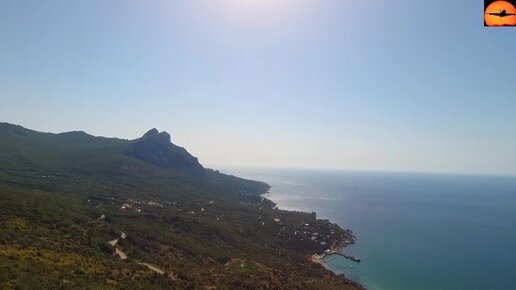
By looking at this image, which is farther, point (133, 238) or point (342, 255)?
point (342, 255)

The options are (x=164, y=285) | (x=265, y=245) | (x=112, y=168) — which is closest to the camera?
(x=164, y=285)

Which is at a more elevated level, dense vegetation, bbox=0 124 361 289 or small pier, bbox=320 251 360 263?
dense vegetation, bbox=0 124 361 289

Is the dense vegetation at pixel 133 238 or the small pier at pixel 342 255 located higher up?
the dense vegetation at pixel 133 238

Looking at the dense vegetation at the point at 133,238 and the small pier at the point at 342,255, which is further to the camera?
the small pier at the point at 342,255

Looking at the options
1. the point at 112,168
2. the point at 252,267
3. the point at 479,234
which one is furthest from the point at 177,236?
the point at 479,234

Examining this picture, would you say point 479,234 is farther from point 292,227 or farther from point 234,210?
point 234,210

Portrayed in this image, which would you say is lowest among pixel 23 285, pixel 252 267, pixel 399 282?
pixel 399 282

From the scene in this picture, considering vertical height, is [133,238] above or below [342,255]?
above

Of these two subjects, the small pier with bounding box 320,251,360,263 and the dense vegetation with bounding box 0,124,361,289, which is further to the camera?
the small pier with bounding box 320,251,360,263
